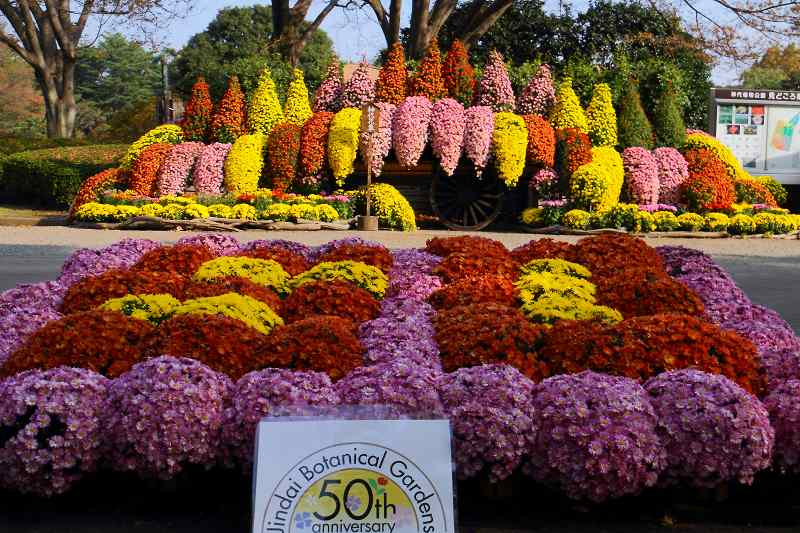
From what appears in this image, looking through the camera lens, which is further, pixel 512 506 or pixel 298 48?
pixel 298 48

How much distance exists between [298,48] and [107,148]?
5779mm

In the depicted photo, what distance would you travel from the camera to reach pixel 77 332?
17.0ft

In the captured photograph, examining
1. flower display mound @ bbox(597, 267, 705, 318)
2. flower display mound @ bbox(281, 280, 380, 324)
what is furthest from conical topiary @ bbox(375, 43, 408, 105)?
flower display mound @ bbox(281, 280, 380, 324)

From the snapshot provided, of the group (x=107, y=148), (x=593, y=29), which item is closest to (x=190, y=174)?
(x=107, y=148)

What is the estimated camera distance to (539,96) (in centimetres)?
2069

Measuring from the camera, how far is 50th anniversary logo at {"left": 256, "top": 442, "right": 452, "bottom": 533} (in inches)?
125

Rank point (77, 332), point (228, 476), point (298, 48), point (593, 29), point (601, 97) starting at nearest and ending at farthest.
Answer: point (228, 476) → point (77, 332) → point (601, 97) → point (298, 48) → point (593, 29)

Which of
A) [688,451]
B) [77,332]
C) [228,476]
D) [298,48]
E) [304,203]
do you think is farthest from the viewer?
[298,48]

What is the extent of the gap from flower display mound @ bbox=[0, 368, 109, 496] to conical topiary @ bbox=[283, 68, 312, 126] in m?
17.3

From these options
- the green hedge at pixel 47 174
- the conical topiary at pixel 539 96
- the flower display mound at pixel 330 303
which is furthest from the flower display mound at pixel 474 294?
the green hedge at pixel 47 174

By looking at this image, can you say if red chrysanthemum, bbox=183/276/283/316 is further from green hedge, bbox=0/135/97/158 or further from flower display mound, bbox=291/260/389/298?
green hedge, bbox=0/135/97/158

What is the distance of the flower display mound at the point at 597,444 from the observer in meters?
4.21

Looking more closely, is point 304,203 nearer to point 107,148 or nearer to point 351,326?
point 107,148

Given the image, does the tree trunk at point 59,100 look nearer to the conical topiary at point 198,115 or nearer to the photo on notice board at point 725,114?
the conical topiary at point 198,115
